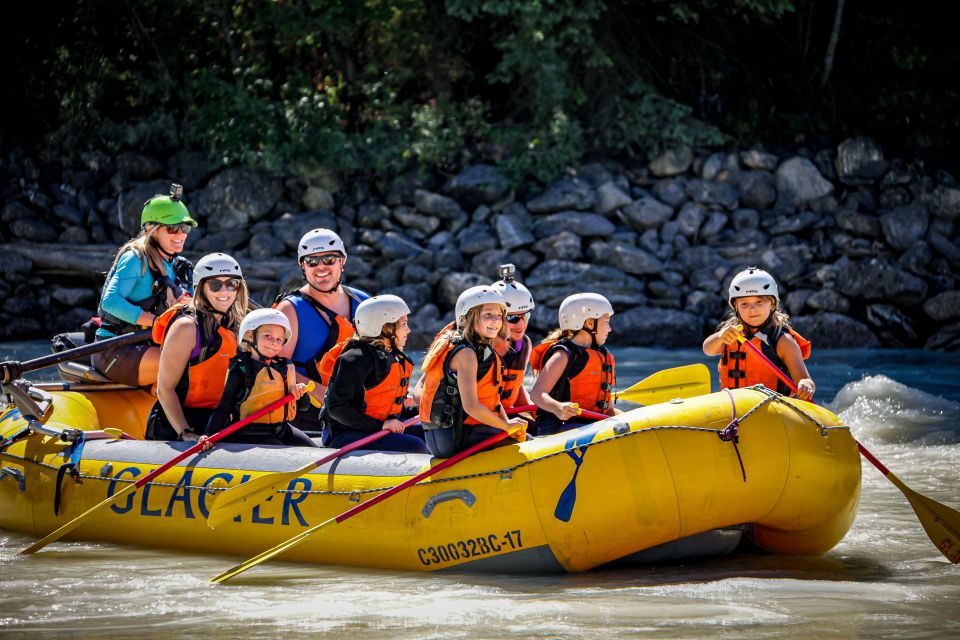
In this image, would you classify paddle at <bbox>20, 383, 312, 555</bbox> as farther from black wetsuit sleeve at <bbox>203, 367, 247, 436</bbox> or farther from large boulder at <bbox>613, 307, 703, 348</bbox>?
large boulder at <bbox>613, 307, 703, 348</bbox>

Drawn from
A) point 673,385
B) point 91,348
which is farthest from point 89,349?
point 673,385

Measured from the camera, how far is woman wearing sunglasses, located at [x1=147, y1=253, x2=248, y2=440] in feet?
18.0

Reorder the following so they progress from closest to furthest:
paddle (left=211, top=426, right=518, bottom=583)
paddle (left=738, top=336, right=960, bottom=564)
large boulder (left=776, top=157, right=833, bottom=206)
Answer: paddle (left=211, top=426, right=518, bottom=583)
paddle (left=738, top=336, right=960, bottom=564)
large boulder (left=776, top=157, right=833, bottom=206)

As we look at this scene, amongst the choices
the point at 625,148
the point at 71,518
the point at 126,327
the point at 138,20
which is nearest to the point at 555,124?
the point at 625,148

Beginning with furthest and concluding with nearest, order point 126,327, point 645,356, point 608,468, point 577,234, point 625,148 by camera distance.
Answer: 1. point 625,148
2. point 577,234
3. point 645,356
4. point 126,327
5. point 608,468

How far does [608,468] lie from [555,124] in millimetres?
10310

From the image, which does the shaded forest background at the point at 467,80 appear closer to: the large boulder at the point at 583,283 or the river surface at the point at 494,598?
the large boulder at the point at 583,283

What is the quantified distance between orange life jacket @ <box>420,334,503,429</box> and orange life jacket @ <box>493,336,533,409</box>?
0.17 meters

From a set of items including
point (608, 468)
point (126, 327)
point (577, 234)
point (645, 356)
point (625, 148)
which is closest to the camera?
point (608, 468)

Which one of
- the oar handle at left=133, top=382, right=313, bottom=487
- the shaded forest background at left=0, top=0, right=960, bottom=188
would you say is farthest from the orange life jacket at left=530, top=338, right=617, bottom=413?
the shaded forest background at left=0, top=0, right=960, bottom=188

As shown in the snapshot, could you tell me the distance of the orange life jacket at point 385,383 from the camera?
5.25 metres

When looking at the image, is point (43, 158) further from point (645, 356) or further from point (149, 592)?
point (149, 592)

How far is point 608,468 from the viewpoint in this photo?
14.9 ft

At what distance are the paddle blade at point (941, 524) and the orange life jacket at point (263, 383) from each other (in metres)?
2.58
